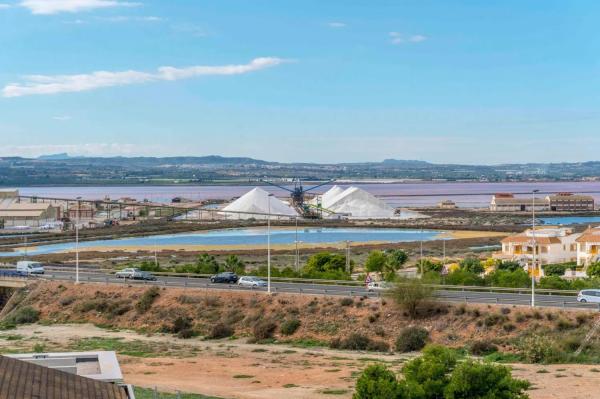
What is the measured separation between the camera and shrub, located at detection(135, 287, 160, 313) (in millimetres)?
49875

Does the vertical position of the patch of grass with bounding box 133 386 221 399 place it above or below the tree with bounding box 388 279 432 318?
A: below

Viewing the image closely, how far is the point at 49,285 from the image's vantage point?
55531mm

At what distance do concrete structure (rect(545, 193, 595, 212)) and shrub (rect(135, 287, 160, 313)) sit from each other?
5833 inches

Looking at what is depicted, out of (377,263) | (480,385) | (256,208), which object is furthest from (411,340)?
(256,208)

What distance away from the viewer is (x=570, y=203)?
188m

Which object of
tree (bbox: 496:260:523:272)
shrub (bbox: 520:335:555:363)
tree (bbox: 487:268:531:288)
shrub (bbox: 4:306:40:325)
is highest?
tree (bbox: 487:268:531:288)

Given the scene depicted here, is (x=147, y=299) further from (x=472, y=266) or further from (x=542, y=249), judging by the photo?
(x=542, y=249)

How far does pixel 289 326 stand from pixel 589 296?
14.7 m

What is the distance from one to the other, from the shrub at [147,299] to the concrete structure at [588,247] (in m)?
35.0

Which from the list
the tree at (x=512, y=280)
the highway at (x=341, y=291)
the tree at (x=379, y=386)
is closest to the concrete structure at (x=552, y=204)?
the tree at (x=512, y=280)

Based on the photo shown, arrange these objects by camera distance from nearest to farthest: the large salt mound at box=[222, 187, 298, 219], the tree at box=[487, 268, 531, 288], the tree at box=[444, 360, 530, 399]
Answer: the tree at box=[444, 360, 530, 399] < the tree at box=[487, 268, 531, 288] < the large salt mound at box=[222, 187, 298, 219]

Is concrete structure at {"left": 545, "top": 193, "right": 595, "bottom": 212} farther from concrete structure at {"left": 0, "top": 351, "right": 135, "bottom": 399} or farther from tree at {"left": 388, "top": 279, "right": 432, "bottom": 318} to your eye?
concrete structure at {"left": 0, "top": 351, "right": 135, "bottom": 399}

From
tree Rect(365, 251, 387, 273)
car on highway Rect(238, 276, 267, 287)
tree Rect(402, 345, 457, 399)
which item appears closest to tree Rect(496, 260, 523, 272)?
tree Rect(365, 251, 387, 273)

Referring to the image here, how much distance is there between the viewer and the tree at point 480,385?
69.1 feet
